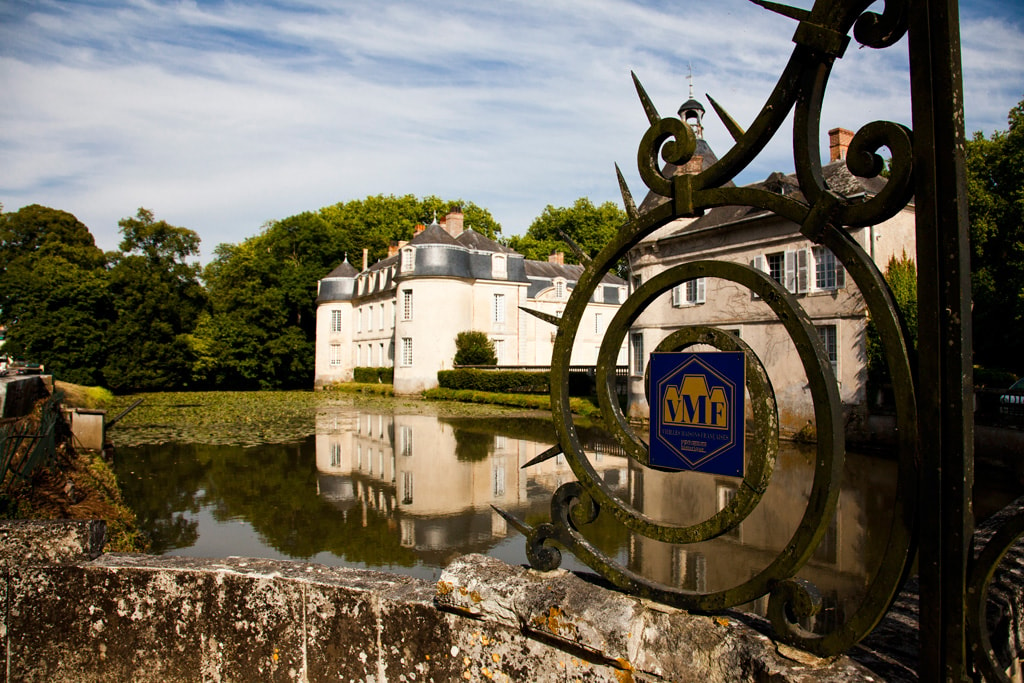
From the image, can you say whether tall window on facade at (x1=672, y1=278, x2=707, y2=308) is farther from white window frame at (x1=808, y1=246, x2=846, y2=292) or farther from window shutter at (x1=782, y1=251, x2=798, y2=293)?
white window frame at (x1=808, y1=246, x2=846, y2=292)

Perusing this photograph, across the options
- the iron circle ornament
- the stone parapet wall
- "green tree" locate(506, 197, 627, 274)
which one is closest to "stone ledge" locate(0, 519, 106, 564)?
the stone parapet wall

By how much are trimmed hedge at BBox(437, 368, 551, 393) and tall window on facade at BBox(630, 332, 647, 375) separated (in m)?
4.11

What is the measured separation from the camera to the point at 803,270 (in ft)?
55.2

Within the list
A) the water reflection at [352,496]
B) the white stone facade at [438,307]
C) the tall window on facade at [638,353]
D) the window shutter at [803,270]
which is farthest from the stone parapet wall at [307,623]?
the white stone facade at [438,307]

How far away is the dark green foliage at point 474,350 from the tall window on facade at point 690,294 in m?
14.4

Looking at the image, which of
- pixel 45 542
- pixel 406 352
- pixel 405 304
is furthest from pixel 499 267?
pixel 45 542

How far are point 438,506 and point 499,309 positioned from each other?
2697 centimetres

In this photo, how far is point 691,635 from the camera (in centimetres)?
195

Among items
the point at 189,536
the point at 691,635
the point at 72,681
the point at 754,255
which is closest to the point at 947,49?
the point at 691,635

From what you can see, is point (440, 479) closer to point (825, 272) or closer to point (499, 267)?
point (825, 272)

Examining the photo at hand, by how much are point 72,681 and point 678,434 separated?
246 centimetres

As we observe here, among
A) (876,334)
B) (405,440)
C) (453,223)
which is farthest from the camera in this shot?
(453,223)

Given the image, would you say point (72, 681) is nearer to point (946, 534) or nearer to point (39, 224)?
point (946, 534)

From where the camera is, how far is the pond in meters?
6.60
